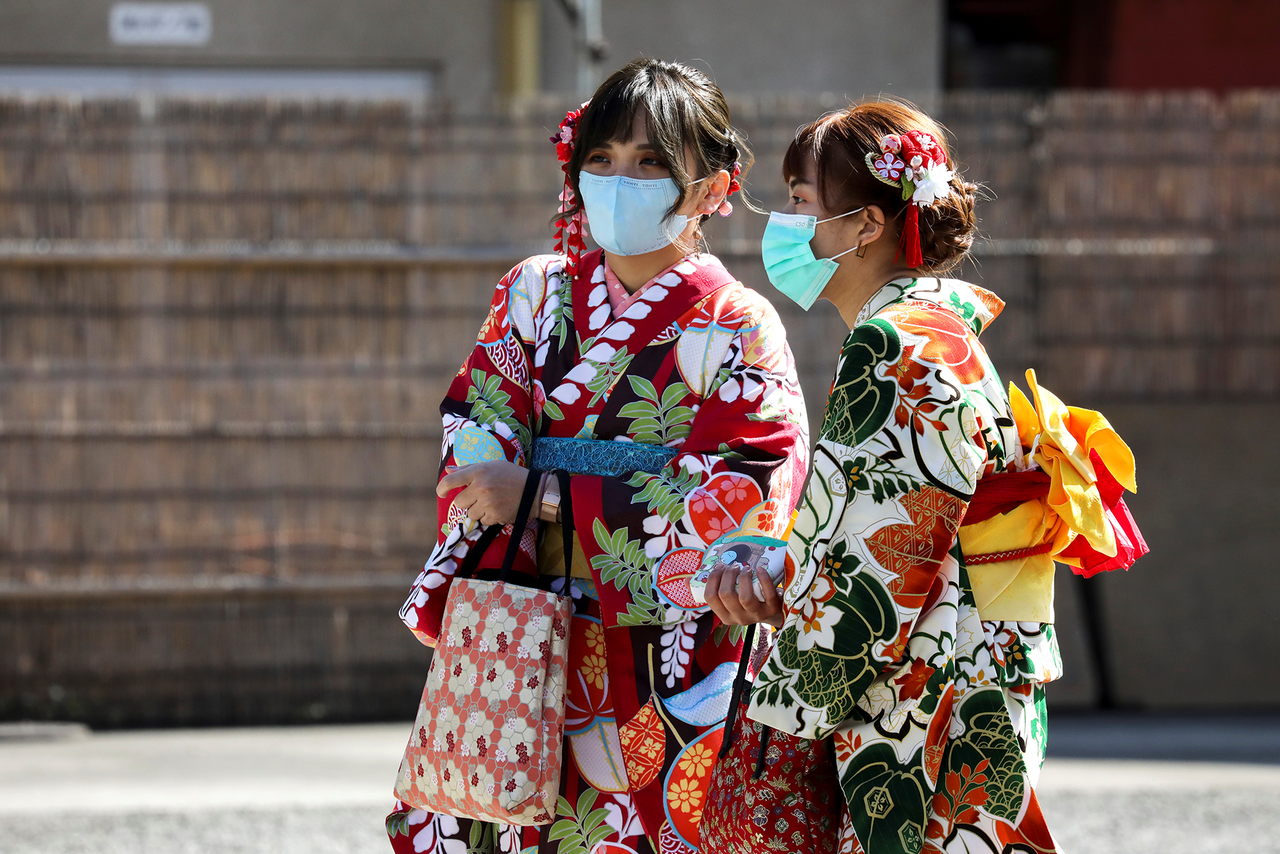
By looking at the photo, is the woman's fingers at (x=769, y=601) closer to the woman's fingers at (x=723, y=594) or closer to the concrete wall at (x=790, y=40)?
the woman's fingers at (x=723, y=594)

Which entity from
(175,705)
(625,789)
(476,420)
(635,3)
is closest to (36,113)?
(175,705)

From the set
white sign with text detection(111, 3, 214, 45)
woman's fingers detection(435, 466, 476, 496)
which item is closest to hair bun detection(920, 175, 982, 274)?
woman's fingers detection(435, 466, 476, 496)

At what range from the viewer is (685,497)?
2.09 m

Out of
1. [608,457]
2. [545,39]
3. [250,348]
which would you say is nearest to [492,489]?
[608,457]

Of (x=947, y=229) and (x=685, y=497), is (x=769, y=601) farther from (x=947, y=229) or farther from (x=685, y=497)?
(x=947, y=229)

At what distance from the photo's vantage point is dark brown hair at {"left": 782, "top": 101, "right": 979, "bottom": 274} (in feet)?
5.95

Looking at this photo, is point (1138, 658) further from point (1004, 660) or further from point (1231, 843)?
point (1004, 660)

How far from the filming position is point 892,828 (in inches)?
63.3

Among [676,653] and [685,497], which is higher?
[685,497]

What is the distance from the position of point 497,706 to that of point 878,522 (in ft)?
2.30

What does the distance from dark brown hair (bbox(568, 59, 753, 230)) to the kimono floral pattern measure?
2.12ft

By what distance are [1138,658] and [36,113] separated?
4.93 m

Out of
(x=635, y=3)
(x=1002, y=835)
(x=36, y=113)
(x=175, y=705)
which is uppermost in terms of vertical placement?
(x=635, y=3)

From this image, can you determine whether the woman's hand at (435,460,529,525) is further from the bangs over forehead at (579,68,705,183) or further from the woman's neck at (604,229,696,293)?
the bangs over forehead at (579,68,705,183)
